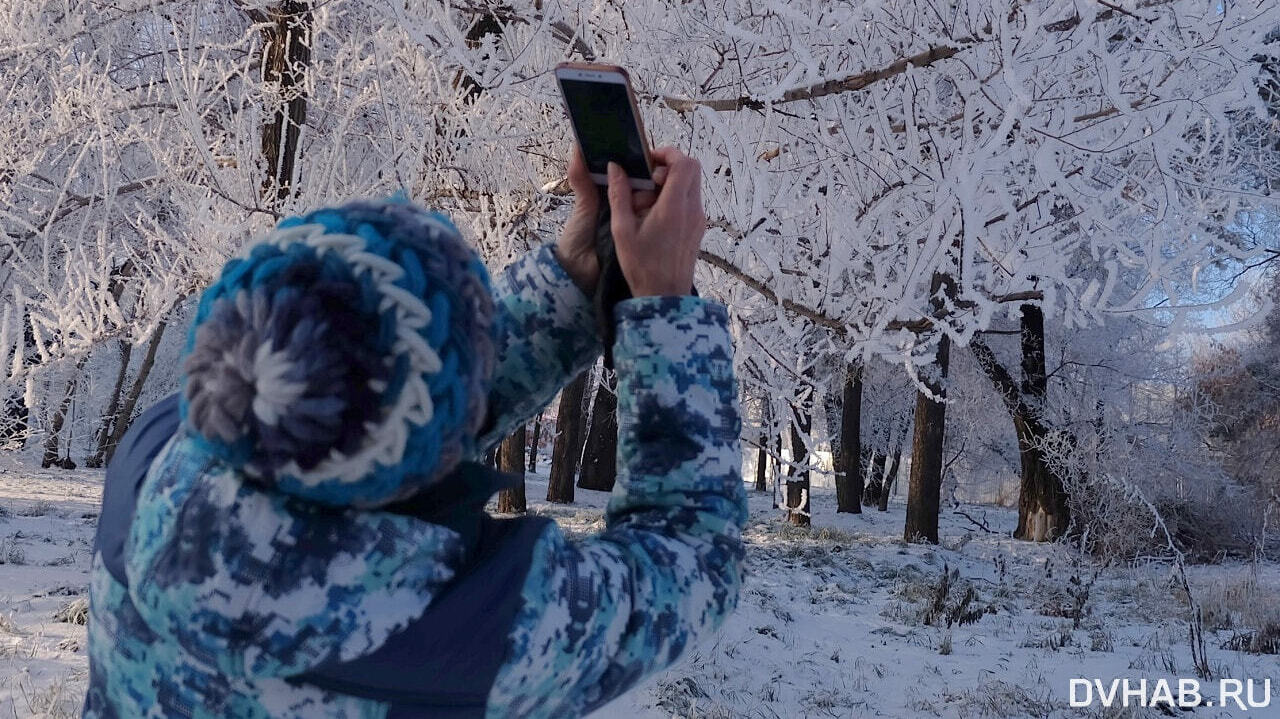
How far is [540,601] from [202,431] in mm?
358

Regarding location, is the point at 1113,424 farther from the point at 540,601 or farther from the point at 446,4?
the point at 540,601

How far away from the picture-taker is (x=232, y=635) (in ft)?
2.69

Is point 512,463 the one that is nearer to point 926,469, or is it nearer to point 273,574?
point 926,469

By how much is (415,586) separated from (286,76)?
4091mm

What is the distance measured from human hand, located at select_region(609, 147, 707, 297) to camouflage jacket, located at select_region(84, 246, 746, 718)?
7 centimetres

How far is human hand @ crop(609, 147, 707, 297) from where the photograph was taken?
112cm

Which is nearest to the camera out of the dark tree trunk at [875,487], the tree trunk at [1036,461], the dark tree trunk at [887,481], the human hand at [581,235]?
the human hand at [581,235]

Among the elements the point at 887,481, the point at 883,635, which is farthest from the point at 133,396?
the point at 887,481

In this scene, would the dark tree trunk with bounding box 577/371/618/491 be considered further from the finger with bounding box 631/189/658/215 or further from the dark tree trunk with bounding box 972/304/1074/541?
the finger with bounding box 631/189/658/215

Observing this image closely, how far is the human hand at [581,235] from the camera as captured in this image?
4.41ft

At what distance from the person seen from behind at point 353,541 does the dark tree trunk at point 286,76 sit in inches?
128

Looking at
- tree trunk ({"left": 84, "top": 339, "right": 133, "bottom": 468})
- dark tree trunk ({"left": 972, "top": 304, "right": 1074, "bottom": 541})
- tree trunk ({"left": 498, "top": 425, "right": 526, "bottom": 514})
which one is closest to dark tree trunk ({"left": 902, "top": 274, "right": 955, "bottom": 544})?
dark tree trunk ({"left": 972, "top": 304, "right": 1074, "bottom": 541})

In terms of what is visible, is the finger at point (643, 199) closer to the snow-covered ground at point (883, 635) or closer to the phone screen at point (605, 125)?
the phone screen at point (605, 125)

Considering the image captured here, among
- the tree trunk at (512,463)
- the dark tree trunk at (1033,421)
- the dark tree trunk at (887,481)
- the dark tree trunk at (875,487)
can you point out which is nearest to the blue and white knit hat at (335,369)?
the tree trunk at (512,463)
